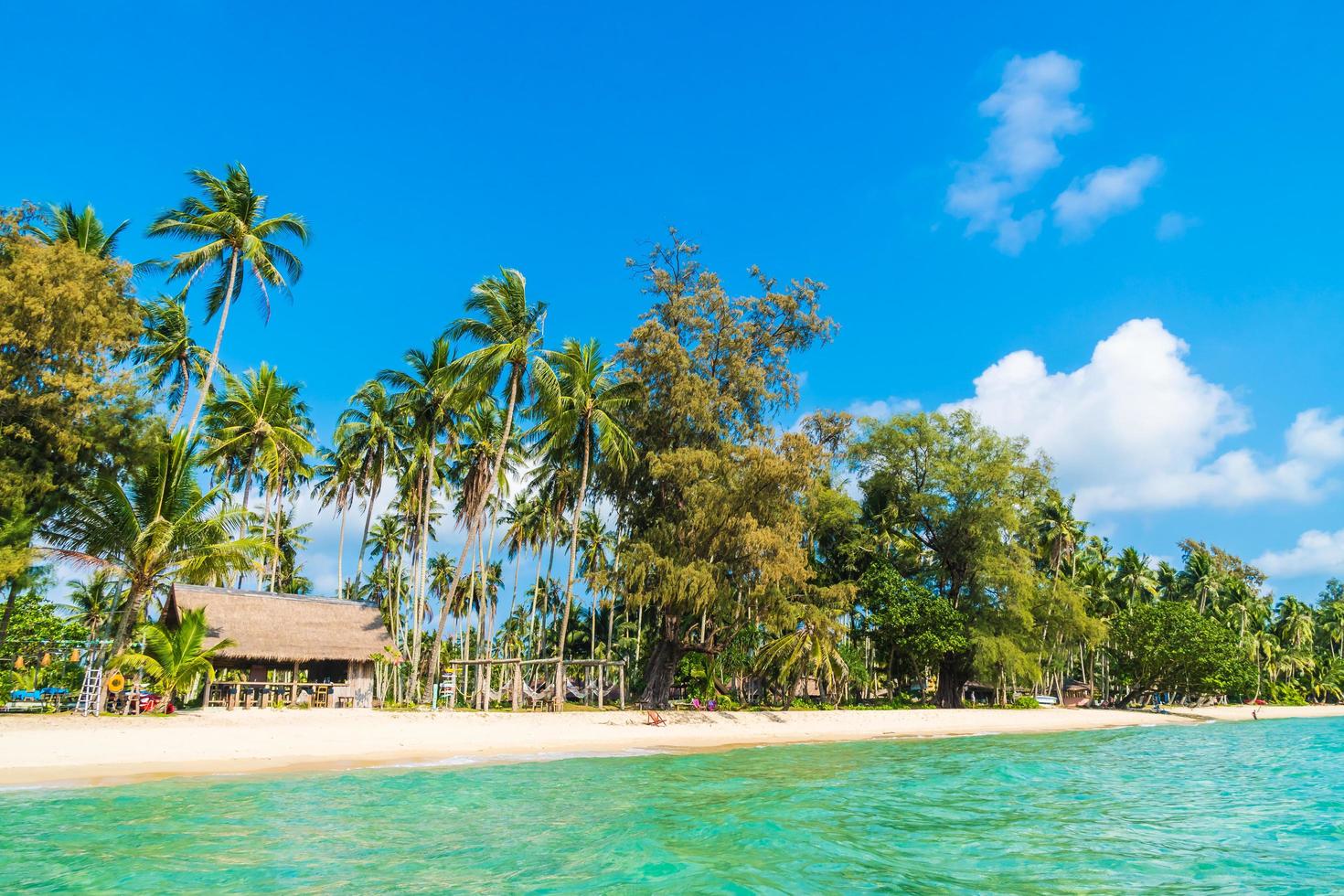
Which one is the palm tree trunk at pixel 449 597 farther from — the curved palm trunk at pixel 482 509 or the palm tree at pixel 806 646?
the palm tree at pixel 806 646

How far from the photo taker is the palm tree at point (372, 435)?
3141 centimetres

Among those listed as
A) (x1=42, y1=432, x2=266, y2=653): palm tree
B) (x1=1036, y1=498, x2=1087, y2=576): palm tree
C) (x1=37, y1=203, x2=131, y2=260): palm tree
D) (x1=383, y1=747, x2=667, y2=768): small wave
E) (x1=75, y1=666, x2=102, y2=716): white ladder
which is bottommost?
(x1=383, y1=747, x2=667, y2=768): small wave

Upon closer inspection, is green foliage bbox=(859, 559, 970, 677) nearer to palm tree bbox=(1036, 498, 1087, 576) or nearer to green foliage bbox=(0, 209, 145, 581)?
palm tree bbox=(1036, 498, 1087, 576)

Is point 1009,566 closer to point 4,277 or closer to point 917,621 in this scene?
point 917,621

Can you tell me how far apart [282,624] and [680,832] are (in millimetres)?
19452

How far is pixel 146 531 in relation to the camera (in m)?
18.7

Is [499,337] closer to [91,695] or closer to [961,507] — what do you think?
[91,695]

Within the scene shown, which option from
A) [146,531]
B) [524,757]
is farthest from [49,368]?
[524,757]

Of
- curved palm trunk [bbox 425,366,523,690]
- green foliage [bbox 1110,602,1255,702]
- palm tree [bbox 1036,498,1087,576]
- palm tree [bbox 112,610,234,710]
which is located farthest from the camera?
palm tree [bbox 1036,498,1087,576]

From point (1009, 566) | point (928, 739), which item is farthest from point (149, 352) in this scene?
point (1009, 566)

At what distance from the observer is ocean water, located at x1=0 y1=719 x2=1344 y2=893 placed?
676cm

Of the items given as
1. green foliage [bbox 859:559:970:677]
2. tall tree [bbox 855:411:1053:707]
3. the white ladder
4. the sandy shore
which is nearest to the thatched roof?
the sandy shore

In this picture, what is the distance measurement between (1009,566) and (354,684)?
27.3 m

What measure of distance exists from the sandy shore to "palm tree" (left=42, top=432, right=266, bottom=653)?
3.53 meters
